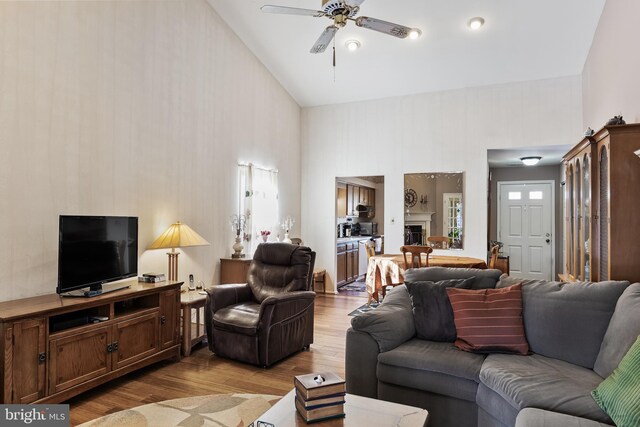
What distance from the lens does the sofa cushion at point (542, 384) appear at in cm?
175

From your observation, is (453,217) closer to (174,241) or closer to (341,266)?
(341,266)

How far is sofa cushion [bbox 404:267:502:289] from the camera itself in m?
2.72

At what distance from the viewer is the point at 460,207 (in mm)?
5891

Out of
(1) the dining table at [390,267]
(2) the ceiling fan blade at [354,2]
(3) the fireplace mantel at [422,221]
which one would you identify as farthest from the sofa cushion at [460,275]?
(3) the fireplace mantel at [422,221]

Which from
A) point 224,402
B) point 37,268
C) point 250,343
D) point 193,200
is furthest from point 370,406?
point 193,200

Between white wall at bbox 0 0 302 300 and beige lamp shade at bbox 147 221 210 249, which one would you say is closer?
white wall at bbox 0 0 302 300

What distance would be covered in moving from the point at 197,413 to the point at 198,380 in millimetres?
610

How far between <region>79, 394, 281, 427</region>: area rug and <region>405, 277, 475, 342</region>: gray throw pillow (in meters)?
1.18

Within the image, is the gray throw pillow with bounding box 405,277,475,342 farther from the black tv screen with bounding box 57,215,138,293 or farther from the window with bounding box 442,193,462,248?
the window with bounding box 442,193,462,248

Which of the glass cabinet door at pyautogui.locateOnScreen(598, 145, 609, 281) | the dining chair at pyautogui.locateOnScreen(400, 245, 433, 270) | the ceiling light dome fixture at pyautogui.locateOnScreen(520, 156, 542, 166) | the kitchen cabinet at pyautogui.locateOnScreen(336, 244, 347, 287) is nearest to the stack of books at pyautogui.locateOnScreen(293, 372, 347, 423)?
the glass cabinet door at pyautogui.locateOnScreen(598, 145, 609, 281)

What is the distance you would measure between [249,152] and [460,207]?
329 cm

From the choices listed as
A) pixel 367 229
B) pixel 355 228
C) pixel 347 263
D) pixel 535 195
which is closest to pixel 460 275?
pixel 347 263

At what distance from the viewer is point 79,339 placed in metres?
2.67

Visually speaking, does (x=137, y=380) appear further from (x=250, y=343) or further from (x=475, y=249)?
(x=475, y=249)
